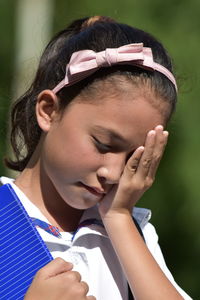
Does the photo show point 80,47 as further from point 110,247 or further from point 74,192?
point 110,247

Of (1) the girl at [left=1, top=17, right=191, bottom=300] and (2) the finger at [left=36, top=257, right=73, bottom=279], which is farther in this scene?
(1) the girl at [left=1, top=17, right=191, bottom=300]

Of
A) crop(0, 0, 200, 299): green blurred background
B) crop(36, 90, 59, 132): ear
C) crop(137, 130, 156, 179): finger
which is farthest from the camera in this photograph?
crop(0, 0, 200, 299): green blurred background

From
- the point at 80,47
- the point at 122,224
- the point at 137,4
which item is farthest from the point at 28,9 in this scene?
the point at 122,224

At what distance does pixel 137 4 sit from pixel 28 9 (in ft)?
3.00

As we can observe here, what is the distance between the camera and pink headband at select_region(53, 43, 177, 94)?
7.40 feet

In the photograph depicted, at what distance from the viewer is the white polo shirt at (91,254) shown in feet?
7.36

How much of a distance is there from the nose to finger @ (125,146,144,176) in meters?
0.02

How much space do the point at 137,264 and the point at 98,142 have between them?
0.40m

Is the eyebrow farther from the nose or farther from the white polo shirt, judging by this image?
the white polo shirt

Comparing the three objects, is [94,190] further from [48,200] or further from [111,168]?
[48,200]

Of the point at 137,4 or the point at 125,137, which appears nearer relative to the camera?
the point at 125,137

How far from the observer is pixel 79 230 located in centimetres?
232

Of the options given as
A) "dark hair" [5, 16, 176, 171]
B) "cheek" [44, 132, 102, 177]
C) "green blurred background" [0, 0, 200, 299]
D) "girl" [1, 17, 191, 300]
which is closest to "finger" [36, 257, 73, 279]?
"girl" [1, 17, 191, 300]

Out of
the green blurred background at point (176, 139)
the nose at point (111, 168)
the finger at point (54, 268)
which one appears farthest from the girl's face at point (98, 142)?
the green blurred background at point (176, 139)
